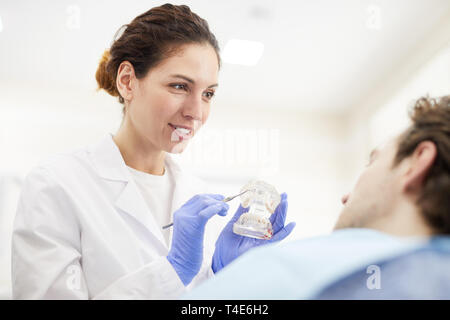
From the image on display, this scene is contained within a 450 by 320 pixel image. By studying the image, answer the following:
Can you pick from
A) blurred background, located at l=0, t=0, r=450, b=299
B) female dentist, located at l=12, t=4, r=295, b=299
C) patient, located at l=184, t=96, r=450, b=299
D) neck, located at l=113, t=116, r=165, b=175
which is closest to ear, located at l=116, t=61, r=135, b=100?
female dentist, located at l=12, t=4, r=295, b=299

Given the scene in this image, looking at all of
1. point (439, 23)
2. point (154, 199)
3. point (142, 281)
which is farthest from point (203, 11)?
point (142, 281)

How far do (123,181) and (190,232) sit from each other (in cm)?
33

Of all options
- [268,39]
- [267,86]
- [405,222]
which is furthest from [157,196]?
[267,86]

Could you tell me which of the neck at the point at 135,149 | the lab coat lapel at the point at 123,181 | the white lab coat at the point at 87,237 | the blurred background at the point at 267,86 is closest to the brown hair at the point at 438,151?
the white lab coat at the point at 87,237

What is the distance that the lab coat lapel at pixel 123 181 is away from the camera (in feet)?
3.95

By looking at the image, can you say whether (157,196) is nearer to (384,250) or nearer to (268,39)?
(384,250)

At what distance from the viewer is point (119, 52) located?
1.33 m

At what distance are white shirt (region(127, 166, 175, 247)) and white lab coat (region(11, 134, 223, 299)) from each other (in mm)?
86

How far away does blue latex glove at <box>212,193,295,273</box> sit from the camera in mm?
1201

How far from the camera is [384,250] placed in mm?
578

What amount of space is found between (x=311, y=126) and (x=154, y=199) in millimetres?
2635

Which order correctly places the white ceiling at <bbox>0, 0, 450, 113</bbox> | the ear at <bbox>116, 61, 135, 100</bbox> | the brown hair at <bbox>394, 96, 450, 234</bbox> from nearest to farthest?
the brown hair at <bbox>394, 96, 450, 234</bbox> → the ear at <bbox>116, 61, 135, 100</bbox> → the white ceiling at <bbox>0, 0, 450, 113</bbox>

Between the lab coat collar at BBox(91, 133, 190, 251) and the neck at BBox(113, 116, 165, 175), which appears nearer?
the lab coat collar at BBox(91, 133, 190, 251)

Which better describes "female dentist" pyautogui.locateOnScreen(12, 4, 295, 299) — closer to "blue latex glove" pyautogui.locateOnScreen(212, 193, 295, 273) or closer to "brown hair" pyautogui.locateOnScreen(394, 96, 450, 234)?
"blue latex glove" pyautogui.locateOnScreen(212, 193, 295, 273)
